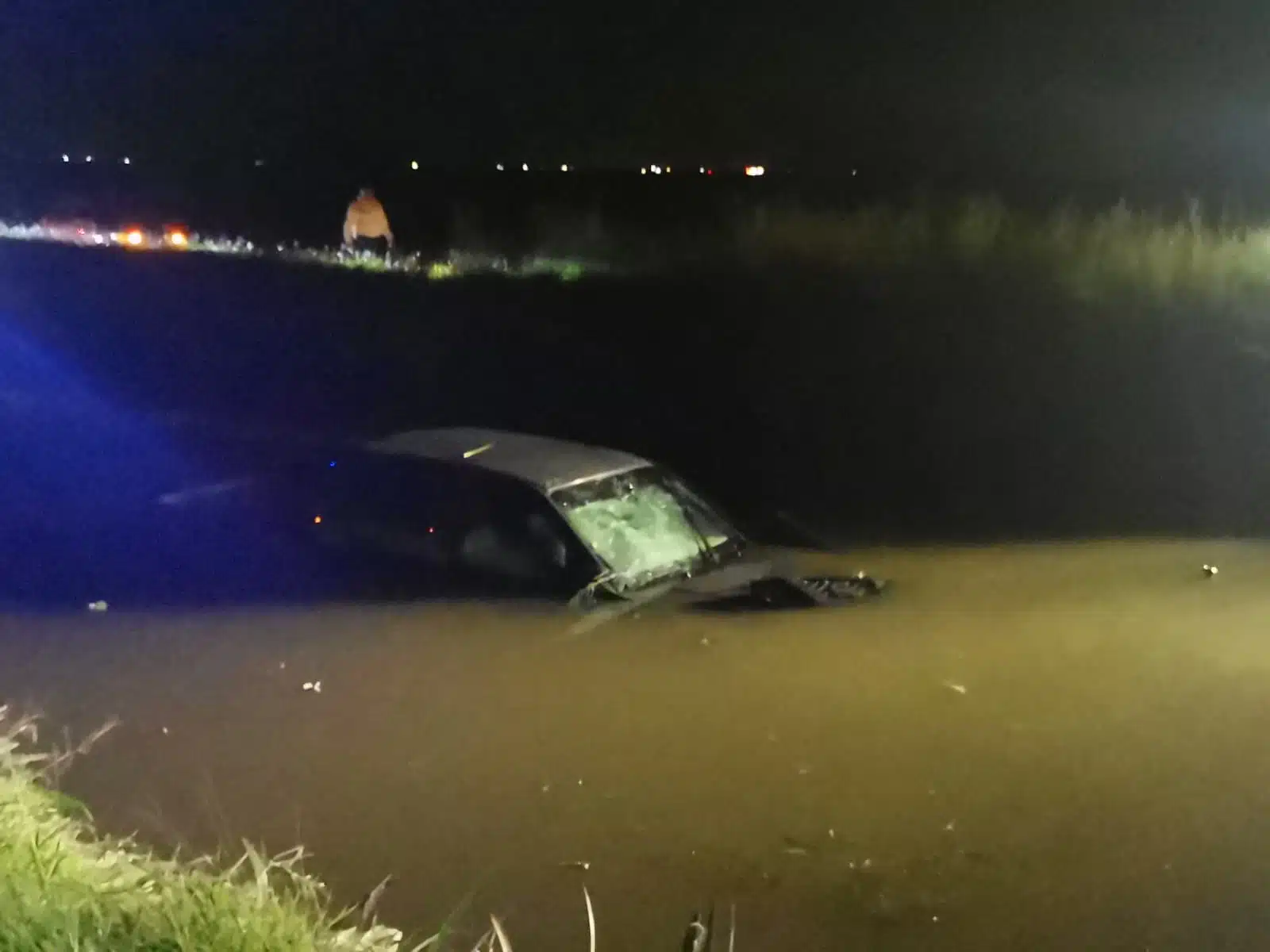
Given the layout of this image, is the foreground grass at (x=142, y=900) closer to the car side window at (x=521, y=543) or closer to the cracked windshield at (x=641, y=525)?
the car side window at (x=521, y=543)

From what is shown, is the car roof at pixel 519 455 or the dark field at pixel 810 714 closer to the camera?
the dark field at pixel 810 714

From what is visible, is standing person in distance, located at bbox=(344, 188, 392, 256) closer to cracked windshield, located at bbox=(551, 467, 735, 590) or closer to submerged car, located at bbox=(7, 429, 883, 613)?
submerged car, located at bbox=(7, 429, 883, 613)

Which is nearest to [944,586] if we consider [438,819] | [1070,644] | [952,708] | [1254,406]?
[1070,644]

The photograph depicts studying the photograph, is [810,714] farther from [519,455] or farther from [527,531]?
[519,455]

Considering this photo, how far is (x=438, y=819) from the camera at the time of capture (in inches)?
158

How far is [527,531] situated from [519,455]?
2.15 ft

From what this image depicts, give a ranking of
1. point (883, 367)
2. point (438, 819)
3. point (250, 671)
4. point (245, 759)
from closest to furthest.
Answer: point (438, 819), point (245, 759), point (250, 671), point (883, 367)

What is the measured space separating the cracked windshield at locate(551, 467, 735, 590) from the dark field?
34cm

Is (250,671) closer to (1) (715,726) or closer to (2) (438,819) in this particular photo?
(2) (438,819)

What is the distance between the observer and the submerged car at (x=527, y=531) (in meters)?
5.56

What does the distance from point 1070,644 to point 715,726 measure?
1.85 metres

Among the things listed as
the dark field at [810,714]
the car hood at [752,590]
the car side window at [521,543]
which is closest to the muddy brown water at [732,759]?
the dark field at [810,714]

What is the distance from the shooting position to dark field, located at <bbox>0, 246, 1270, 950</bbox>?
366cm

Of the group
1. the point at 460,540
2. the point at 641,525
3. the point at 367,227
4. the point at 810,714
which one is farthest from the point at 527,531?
the point at 367,227
